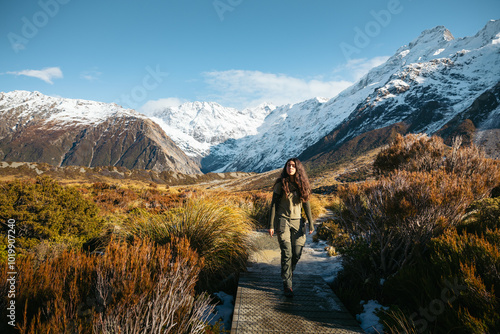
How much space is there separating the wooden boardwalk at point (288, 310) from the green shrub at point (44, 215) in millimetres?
3903

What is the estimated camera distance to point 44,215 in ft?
17.0

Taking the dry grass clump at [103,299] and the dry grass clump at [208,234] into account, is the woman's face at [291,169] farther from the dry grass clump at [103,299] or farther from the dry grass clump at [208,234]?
the dry grass clump at [103,299]

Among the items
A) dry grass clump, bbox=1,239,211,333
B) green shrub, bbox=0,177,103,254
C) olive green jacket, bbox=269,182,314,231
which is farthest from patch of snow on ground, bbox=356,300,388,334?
green shrub, bbox=0,177,103,254

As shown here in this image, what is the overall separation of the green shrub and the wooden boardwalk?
12.8 feet

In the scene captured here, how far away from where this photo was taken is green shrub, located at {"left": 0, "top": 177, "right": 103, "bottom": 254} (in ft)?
16.0

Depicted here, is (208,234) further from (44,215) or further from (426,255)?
(426,255)

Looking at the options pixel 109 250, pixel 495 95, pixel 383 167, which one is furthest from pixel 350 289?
pixel 495 95

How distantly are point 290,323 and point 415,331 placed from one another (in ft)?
4.53

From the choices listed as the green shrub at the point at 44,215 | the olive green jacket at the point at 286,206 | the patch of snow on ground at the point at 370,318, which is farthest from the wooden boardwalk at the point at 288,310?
the green shrub at the point at 44,215

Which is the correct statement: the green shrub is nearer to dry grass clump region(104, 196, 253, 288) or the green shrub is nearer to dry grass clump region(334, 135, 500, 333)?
dry grass clump region(104, 196, 253, 288)

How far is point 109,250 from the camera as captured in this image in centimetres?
240

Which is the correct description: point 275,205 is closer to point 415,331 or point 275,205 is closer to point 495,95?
point 415,331

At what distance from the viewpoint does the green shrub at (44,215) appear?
16.0 ft

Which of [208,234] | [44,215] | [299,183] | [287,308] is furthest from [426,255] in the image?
[44,215]
